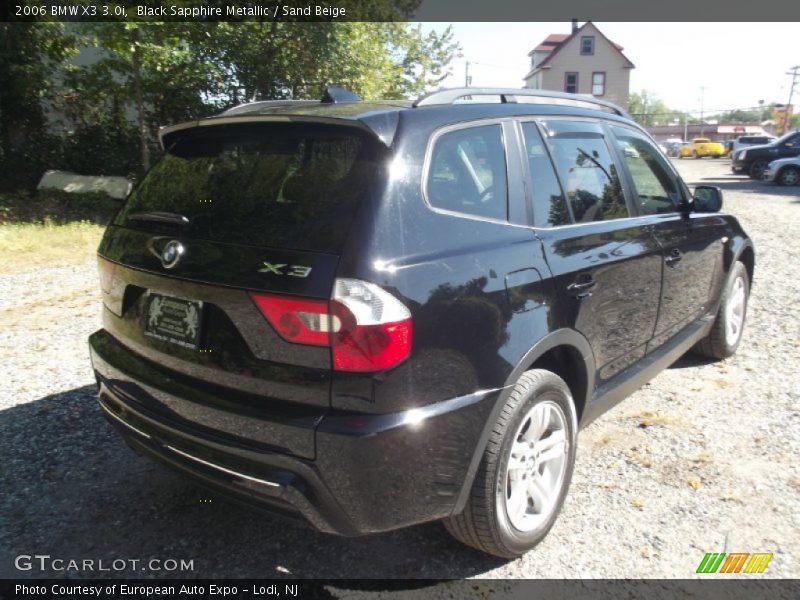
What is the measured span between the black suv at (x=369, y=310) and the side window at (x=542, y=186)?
0.4 inches

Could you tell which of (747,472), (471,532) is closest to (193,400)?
(471,532)

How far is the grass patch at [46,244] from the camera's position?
330 inches

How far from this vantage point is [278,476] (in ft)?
6.95

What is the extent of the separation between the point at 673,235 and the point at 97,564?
11.4 ft

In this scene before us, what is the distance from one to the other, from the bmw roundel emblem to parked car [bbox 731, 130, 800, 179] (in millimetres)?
26704

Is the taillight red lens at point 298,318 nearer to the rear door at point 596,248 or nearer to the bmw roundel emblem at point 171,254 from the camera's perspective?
the bmw roundel emblem at point 171,254

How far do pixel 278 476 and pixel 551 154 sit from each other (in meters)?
1.90

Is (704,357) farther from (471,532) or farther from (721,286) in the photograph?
(471,532)

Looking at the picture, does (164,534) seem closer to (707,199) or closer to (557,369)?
(557,369)

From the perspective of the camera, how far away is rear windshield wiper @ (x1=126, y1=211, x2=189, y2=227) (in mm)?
2434

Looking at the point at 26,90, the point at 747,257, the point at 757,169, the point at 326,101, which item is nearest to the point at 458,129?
the point at 326,101

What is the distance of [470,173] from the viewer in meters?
2.51

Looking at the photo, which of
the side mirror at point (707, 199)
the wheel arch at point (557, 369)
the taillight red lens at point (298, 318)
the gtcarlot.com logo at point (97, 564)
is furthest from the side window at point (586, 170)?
the gtcarlot.com logo at point (97, 564)

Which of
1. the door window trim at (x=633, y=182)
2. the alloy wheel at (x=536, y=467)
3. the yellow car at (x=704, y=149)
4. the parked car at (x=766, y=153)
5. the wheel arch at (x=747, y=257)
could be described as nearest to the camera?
the alloy wheel at (x=536, y=467)
